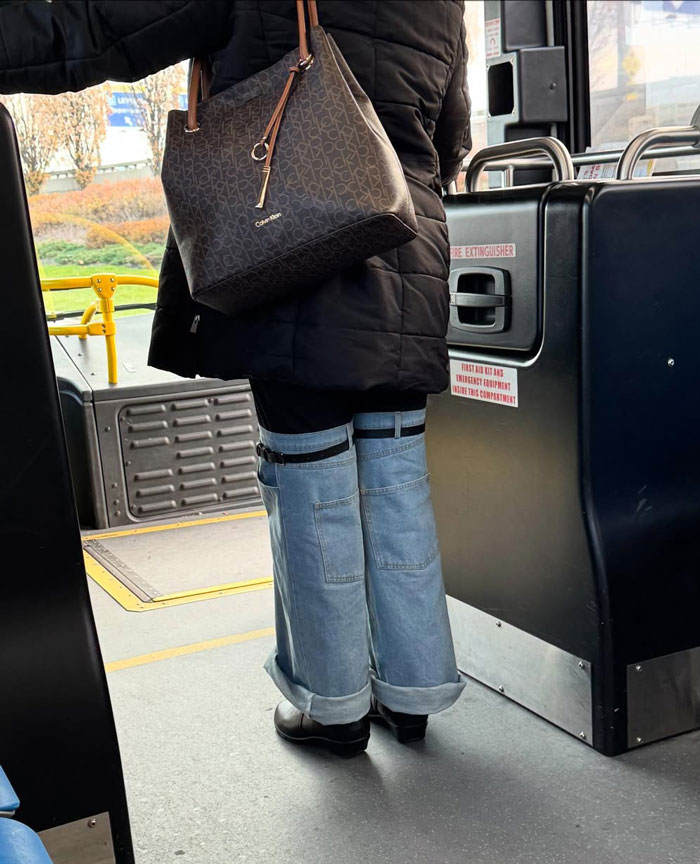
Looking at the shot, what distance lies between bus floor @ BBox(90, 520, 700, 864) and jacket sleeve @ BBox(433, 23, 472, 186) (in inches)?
46.5

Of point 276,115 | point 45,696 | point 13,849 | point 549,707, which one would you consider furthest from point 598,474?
point 13,849

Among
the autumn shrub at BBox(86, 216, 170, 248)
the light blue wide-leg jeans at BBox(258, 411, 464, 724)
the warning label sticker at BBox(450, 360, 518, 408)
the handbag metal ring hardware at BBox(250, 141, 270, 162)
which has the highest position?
the handbag metal ring hardware at BBox(250, 141, 270, 162)

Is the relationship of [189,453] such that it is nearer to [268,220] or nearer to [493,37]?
[493,37]

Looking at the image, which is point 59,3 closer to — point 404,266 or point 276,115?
point 276,115

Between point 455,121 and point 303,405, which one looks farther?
point 455,121

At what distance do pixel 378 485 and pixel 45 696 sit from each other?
77 centimetres

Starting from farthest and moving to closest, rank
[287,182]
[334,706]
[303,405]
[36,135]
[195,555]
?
[36,135] → [195,555] → [334,706] → [303,405] → [287,182]

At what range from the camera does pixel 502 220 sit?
6.65ft

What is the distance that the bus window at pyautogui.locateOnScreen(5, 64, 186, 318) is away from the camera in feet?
16.4

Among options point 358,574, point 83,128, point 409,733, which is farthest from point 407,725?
point 83,128

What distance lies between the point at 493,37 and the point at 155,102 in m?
2.30

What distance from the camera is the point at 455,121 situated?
1985mm

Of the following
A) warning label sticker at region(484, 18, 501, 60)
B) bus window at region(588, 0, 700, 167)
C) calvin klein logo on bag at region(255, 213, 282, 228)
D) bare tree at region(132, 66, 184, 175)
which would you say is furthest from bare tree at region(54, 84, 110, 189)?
calvin klein logo on bag at region(255, 213, 282, 228)

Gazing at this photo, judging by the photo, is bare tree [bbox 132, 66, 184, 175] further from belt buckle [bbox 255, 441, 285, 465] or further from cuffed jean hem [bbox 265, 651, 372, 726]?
cuffed jean hem [bbox 265, 651, 372, 726]
